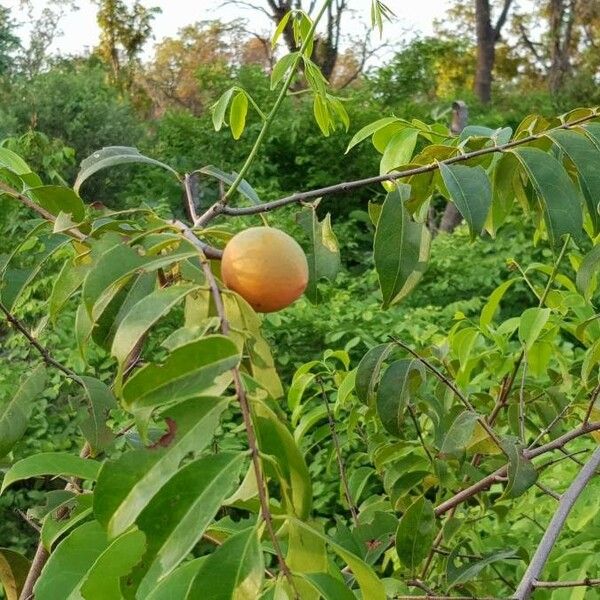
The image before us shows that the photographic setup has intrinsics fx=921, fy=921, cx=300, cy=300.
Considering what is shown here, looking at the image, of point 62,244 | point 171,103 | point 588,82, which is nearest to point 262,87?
point 588,82

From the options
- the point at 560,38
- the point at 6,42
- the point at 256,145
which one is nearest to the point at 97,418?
the point at 256,145

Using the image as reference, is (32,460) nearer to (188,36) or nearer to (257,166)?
(257,166)

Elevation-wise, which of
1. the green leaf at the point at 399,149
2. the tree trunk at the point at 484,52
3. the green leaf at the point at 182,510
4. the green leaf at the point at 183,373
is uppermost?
the tree trunk at the point at 484,52

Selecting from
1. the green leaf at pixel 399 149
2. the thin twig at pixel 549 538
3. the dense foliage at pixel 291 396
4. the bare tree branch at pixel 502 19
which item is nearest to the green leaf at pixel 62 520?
the dense foliage at pixel 291 396

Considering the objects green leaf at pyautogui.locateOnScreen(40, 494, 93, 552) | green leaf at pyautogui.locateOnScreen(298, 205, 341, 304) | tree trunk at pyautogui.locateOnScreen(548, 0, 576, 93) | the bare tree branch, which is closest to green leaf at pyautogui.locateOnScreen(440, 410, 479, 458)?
green leaf at pyautogui.locateOnScreen(298, 205, 341, 304)

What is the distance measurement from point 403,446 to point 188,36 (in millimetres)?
21329

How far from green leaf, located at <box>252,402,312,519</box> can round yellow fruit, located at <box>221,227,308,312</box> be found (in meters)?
0.09

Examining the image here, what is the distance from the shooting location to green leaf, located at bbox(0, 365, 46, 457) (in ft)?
2.49

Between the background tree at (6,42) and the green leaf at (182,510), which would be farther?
the background tree at (6,42)

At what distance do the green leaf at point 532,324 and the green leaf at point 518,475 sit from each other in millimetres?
166

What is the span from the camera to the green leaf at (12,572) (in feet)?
3.04

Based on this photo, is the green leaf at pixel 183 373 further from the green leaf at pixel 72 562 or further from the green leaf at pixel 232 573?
the green leaf at pixel 72 562

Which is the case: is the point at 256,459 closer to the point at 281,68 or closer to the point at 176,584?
the point at 176,584

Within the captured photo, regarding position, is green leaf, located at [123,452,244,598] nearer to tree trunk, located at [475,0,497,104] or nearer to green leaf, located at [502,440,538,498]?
green leaf, located at [502,440,538,498]
